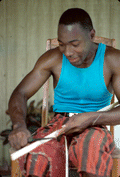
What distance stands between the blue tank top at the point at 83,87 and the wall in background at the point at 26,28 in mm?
1237

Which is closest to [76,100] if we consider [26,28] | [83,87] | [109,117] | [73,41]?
[83,87]

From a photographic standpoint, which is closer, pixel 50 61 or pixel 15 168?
pixel 15 168

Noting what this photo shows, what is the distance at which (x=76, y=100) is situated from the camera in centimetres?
150

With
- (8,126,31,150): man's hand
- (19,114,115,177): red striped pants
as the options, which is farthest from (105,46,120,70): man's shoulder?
(8,126,31,150): man's hand

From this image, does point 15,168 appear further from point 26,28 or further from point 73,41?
point 26,28

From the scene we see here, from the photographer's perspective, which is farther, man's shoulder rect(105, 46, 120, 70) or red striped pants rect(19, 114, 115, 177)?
man's shoulder rect(105, 46, 120, 70)

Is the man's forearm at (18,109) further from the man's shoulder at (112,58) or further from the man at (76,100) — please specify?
→ the man's shoulder at (112,58)

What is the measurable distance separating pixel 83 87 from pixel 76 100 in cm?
11

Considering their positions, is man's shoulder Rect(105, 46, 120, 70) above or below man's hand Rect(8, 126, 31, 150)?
above

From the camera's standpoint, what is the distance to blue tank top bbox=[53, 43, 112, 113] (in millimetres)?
1448

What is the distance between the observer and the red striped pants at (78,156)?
1012 millimetres

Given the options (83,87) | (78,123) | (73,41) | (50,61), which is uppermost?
(73,41)

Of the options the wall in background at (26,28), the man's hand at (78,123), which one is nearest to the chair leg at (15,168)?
the man's hand at (78,123)

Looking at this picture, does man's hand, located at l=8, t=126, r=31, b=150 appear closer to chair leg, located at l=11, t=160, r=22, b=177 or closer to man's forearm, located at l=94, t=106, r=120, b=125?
chair leg, located at l=11, t=160, r=22, b=177
